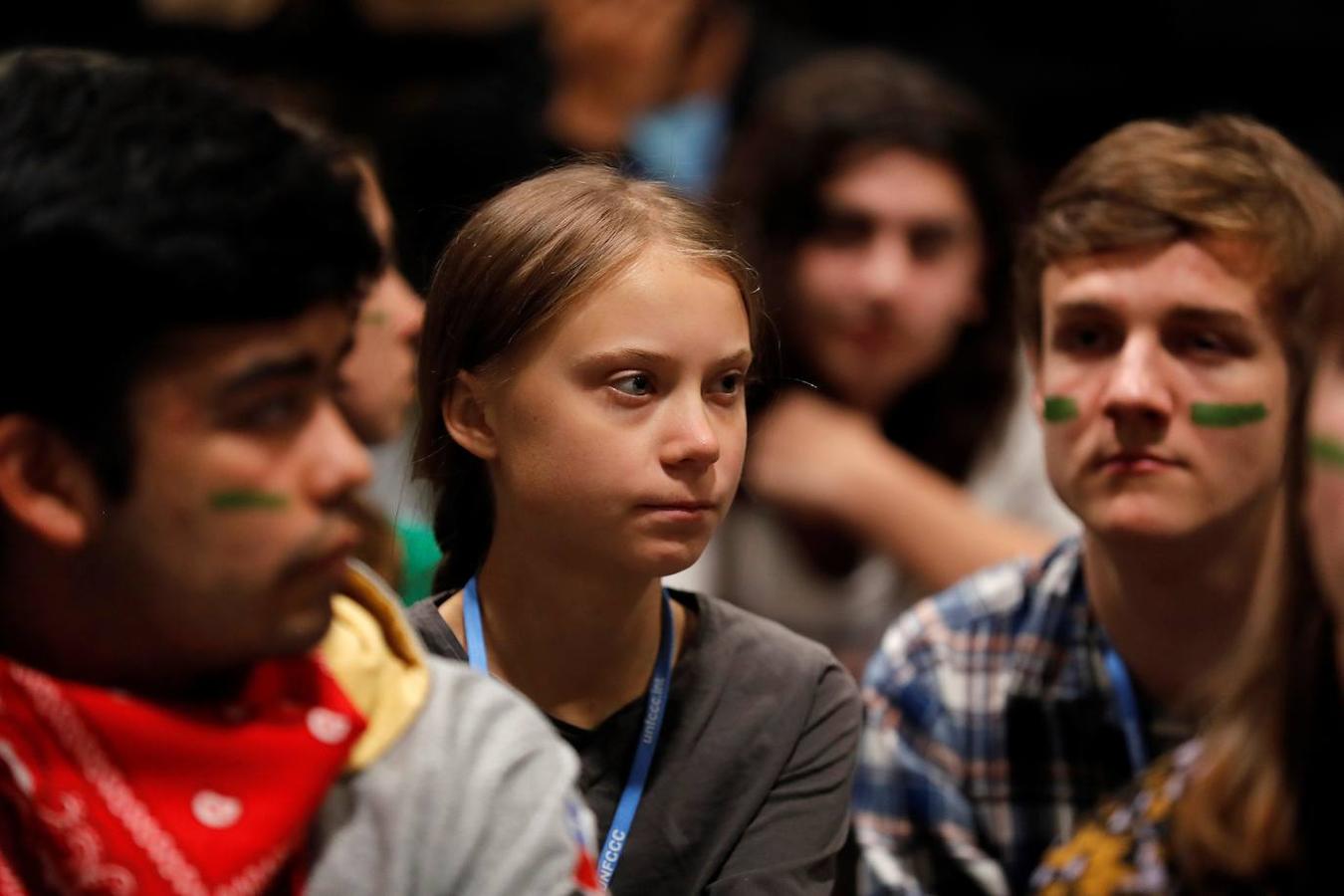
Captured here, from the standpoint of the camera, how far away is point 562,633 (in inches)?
50.3

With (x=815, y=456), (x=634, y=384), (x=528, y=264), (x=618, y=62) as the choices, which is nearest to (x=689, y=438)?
(x=634, y=384)

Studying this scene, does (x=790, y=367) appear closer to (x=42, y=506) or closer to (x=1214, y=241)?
(x=1214, y=241)

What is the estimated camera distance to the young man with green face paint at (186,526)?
0.94 meters

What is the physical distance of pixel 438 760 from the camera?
3.41 ft

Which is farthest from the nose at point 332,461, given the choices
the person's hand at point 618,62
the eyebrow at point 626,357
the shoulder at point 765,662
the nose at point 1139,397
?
the person's hand at point 618,62

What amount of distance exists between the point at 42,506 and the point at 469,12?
2.36 metres

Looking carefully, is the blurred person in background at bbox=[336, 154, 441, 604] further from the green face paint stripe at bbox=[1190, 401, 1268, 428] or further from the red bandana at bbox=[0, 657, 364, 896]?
the green face paint stripe at bbox=[1190, 401, 1268, 428]

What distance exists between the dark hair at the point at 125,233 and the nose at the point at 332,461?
0.07m

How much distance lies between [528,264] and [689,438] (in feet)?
0.55

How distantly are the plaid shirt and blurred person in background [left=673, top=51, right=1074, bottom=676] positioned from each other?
0.75 metres

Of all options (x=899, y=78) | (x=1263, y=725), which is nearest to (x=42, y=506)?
(x=1263, y=725)

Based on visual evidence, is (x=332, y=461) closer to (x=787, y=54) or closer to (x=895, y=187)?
(x=895, y=187)

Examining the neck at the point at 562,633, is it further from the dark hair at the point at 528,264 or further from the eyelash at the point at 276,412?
the eyelash at the point at 276,412

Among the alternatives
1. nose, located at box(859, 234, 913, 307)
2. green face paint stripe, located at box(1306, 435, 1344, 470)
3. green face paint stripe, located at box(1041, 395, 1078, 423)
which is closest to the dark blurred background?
nose, located at box(859, 234, 913, 307)
